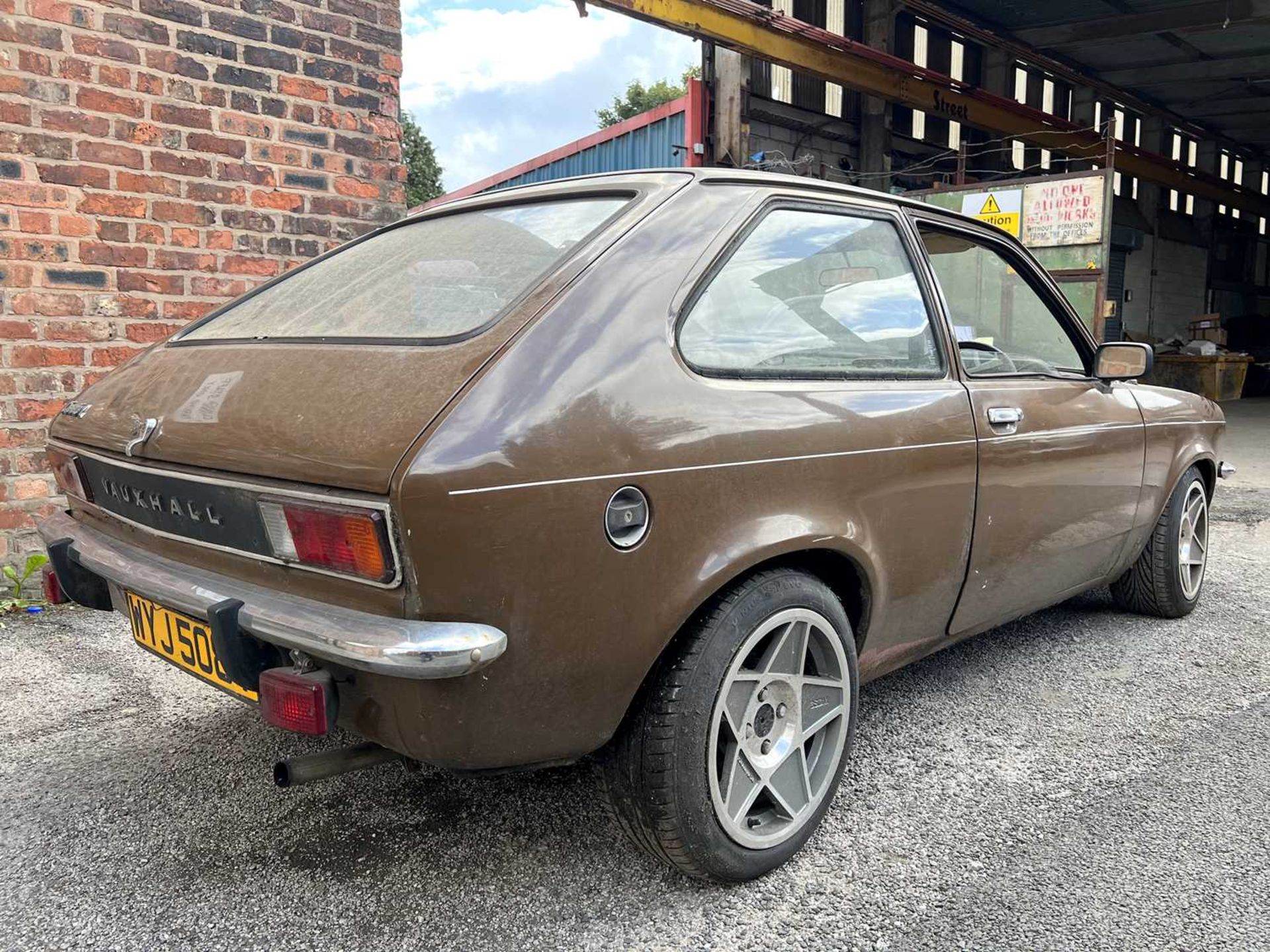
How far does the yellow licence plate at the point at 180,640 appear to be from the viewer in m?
1.83

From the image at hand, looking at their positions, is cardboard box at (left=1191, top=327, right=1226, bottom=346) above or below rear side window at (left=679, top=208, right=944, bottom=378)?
above

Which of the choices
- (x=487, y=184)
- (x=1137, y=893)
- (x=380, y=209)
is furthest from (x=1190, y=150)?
(x=1137, y=893)

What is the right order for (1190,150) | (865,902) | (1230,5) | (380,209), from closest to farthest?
(865,902) < (380,209) < (1230,5) < (1190,150)

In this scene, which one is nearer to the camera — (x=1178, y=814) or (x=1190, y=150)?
(x=1178, y=814)

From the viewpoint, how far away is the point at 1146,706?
2.95 m

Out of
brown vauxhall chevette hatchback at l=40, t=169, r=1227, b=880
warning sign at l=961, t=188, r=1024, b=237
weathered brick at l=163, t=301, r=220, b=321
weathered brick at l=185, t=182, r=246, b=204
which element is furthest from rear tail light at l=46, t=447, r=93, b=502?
warning sign at l=961, t=188, r=1024, b=237

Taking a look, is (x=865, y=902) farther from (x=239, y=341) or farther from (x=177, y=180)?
(x=177, y=180)

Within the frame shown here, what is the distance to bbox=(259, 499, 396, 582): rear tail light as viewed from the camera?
153cm

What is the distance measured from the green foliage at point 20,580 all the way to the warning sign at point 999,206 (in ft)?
26.0

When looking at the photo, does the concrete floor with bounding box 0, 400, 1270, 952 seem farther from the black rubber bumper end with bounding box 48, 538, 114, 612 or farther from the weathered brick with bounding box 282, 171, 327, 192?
the weathered brick with bounding box 282, 171, 327, 192

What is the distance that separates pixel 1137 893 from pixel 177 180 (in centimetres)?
439

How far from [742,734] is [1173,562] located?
2.62 meters

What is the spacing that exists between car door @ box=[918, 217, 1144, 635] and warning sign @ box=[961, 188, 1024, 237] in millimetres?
5777

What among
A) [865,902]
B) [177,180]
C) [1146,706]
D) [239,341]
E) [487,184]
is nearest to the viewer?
[865,902]
